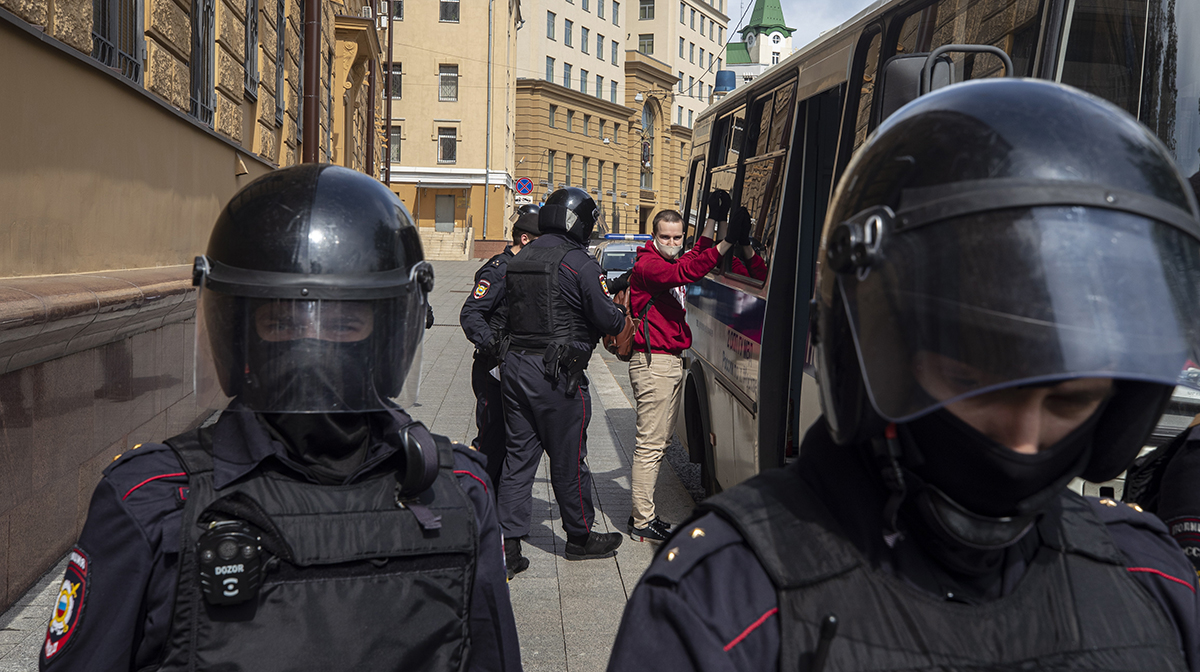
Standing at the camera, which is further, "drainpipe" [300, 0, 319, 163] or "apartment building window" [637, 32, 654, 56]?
"apartment building window" [637, 32, 654, 56]

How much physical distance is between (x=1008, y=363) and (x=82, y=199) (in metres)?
5.77

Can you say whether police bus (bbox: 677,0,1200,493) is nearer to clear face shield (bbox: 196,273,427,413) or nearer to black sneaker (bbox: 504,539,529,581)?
black sneaker (bbox: 504,539,529,581)

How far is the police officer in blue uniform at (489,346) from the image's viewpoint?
5164mm

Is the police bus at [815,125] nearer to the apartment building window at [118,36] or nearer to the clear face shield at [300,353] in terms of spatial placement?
the clear face shield at [300,353]

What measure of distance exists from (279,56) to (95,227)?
22.6 feet

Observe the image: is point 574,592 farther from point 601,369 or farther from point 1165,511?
point 601,369

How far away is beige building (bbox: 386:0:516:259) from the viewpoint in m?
46.5

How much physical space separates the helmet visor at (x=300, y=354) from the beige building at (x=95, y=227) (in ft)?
8.30

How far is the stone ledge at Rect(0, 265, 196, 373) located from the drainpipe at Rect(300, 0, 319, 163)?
660cm

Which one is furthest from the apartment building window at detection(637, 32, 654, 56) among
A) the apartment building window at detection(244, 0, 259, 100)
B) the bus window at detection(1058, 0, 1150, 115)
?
the bus window at detection(1058, 0, 1150, 115)

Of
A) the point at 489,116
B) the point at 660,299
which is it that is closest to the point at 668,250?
the point at 660,299

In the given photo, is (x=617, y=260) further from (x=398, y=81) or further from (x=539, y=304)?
(x=398, y=81)

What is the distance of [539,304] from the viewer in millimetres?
4871

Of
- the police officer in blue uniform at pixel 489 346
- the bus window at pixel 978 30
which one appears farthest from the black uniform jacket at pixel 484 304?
the bus window at pixel 978 30
